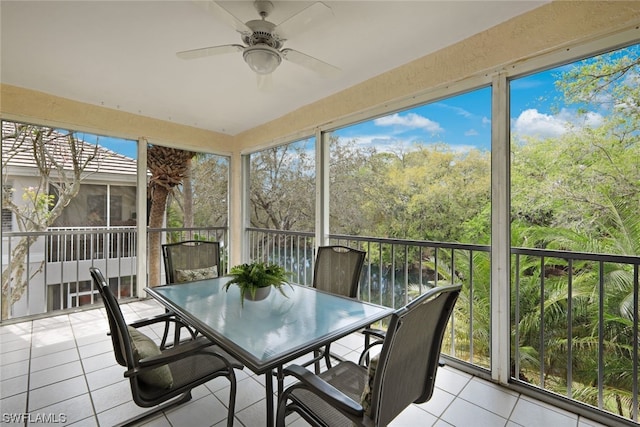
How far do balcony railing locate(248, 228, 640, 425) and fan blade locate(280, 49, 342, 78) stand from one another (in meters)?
1.63

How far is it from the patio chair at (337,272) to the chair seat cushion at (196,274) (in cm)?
102

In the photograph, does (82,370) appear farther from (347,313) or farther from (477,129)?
(477,129)

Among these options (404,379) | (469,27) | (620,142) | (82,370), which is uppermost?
(469,27)

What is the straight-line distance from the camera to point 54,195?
3658 millimetres

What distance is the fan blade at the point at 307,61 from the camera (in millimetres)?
1879

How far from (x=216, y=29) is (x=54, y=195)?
329cm

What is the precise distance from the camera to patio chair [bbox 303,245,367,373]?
2.15 metres

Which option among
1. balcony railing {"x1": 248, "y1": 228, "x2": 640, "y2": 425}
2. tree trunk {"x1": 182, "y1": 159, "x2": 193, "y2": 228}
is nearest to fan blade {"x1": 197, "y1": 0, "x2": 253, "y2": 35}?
balcony railing {"x1": 248, "y1": 228, "x2": 640, "y2": 425}

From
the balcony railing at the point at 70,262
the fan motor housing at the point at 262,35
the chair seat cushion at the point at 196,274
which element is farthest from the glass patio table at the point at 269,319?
the balcony railing at the point at 70,262

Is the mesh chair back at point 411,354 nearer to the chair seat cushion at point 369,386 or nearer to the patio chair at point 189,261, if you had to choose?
the chair seat cushion at point 369,386

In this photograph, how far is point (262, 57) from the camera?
1847 mm

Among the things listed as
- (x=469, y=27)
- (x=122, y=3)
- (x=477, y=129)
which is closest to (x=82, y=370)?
(x=122, y=3)

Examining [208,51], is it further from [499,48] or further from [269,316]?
[499,48]

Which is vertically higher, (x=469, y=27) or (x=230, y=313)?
(x=469, y=27)
